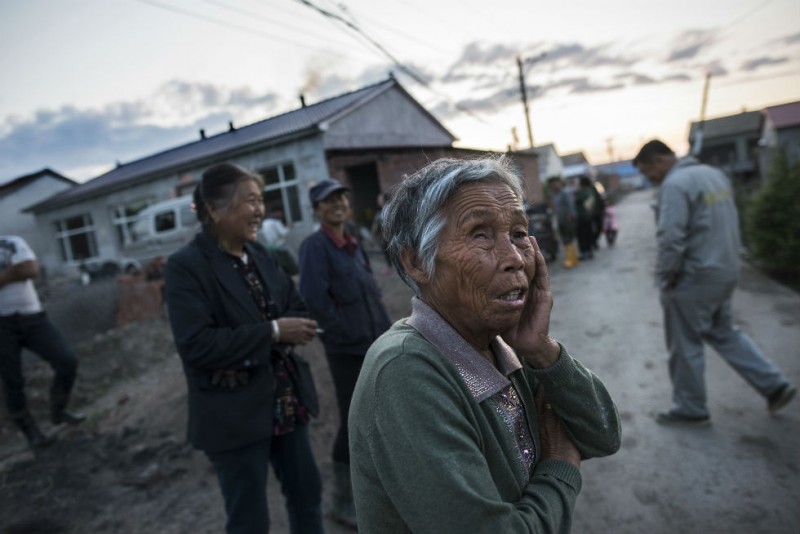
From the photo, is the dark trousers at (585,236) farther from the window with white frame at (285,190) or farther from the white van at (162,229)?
the white van at (162,229)

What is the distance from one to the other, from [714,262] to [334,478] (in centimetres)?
304

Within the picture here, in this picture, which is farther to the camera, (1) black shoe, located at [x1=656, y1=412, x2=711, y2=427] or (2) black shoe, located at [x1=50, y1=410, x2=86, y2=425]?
(2) black shoe, located at [x1=50, y1=410, x2=86, y2=425]

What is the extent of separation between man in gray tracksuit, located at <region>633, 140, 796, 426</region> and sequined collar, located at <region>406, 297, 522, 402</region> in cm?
301

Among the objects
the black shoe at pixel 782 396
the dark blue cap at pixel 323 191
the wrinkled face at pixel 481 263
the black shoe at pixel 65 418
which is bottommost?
the black shoe at pixel 782 396

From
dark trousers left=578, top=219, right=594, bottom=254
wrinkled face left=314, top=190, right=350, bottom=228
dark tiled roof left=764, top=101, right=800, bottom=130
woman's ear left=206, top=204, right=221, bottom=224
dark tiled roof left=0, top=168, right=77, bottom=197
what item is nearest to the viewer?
woman's ear left=206, top=204, right=221, bottom=224

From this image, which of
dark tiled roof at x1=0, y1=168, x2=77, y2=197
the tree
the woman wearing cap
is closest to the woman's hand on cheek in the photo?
the woman wearing cap

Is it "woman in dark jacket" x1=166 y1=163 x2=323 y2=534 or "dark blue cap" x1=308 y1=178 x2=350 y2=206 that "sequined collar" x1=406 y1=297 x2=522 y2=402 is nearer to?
"woman in dark jacket" x1=166 y1=163 x2=323 y2=534

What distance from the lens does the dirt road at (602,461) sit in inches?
111

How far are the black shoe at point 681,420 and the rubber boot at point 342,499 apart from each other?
7.79 feet

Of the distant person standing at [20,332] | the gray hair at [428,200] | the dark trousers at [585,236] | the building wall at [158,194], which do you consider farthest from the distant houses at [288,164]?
the gray hair at [428,200]

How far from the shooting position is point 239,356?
2.09 metres

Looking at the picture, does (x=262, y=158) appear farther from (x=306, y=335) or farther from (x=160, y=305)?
(x=306, y=335)

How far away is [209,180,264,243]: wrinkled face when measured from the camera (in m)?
2.26

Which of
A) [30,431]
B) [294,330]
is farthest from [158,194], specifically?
[294,330]
